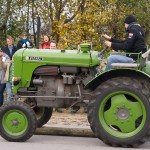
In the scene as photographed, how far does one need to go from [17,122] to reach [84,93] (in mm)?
1265

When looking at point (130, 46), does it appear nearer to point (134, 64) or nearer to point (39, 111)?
point (134, 64)

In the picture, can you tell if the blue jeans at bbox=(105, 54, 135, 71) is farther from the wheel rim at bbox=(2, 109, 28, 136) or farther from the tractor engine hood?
the wheel rim at bbox=(2, 109, 28, 136)


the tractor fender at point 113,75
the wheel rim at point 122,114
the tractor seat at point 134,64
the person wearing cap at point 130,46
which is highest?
the person wearing cap at point 130,46

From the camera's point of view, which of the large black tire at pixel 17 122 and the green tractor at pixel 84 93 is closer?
the green tractor at pixel 84 93

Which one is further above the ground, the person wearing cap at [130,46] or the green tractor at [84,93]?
the person wearing cap at [130,46]

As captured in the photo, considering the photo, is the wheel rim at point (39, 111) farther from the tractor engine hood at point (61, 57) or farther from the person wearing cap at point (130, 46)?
the person wearing cap at point (130, 46)

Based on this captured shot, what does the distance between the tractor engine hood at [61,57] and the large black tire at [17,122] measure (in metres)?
0.85

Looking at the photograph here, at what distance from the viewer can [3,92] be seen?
13.6 meters

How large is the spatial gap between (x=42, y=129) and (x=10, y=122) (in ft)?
3.55

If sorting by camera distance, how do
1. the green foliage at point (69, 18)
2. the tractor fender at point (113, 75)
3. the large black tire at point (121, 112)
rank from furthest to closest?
the green foliage at point (69, 18)
the tractor fender at point (113, 75)
the large black tire at point (121, 112)

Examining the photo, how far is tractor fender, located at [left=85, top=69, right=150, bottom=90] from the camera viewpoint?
340 inches

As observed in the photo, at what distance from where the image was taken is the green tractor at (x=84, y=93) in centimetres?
860

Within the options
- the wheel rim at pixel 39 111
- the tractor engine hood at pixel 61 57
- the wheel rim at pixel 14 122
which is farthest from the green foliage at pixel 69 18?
the wheel rim at pixel 14 122

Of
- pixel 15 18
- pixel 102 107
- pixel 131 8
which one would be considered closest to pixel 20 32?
pixel 15 18
